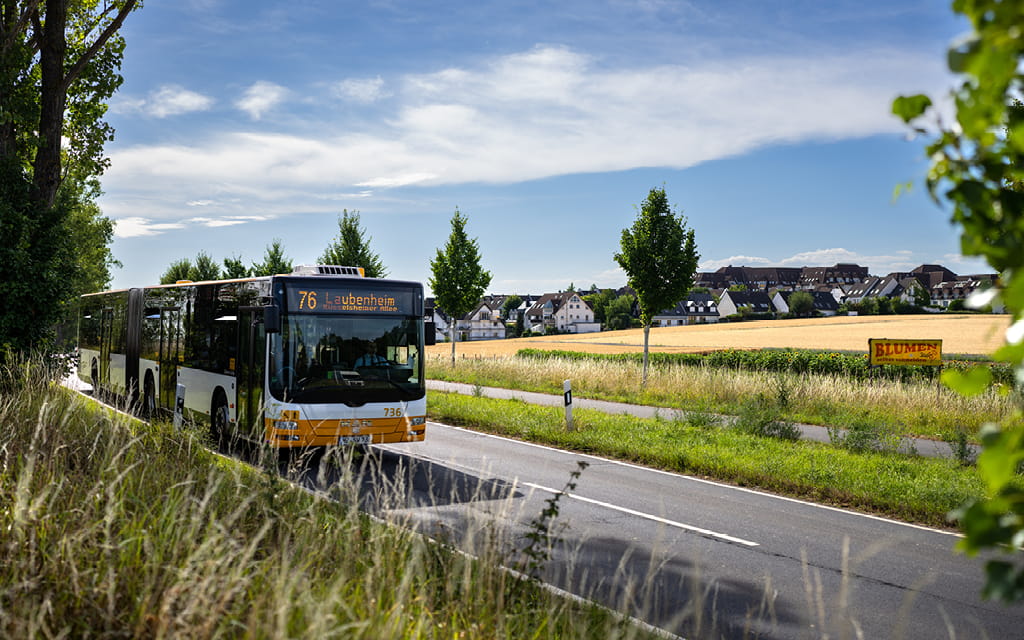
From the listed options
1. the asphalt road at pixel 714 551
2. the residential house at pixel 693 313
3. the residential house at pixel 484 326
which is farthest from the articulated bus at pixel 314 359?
the residential house at pixel 484 326

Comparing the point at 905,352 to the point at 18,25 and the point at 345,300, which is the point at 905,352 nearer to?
the point at 345,300

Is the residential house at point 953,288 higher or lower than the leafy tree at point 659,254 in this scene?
higher

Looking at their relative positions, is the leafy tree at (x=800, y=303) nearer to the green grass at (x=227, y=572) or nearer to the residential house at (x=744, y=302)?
the residential house at (x=744, y=302)

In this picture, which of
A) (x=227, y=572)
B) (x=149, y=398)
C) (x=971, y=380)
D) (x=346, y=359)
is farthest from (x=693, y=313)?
(x=971, y=380)

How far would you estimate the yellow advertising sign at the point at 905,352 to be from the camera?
1898 centimetres

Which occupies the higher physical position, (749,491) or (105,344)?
(105,344)

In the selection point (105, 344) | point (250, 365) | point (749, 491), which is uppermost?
point (105, 344)

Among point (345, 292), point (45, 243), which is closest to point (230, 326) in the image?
point (345, 292)

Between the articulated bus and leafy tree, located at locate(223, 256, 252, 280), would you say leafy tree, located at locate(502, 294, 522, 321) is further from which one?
the articulated bus

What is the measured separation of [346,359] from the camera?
11.9 metres

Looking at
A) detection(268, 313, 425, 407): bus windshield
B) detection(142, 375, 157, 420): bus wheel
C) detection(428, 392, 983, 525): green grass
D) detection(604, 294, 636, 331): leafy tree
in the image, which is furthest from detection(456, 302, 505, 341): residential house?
detection(268, 313, 425, 407): bus windshield

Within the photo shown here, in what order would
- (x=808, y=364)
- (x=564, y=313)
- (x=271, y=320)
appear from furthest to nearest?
(x=564, y=313) → (x=808, y=364) → (x=271, y=320)

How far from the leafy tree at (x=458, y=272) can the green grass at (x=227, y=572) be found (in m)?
30.2

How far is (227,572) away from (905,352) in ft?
62.2
